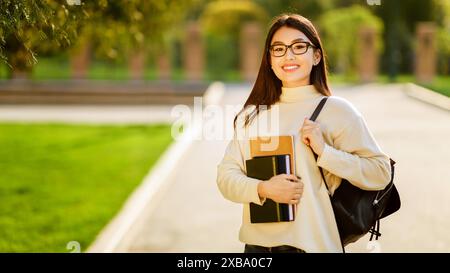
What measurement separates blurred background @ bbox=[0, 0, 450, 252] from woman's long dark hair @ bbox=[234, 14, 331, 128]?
0.68 meters

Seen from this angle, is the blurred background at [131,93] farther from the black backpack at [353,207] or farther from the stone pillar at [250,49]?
the black backpack at [353,207]

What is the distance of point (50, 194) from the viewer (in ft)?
26.1

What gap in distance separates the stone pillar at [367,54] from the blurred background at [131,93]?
0.05m

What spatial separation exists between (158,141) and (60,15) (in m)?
8.64

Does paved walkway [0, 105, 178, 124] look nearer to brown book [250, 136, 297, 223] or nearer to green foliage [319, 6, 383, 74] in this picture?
green foliage [319, 6, 383, 74]

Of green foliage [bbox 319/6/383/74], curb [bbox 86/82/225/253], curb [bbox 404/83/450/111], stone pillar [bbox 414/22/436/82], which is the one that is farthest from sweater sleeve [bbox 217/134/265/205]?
stone pillar [bbox 414/22/436/82]

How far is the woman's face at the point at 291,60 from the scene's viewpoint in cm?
252

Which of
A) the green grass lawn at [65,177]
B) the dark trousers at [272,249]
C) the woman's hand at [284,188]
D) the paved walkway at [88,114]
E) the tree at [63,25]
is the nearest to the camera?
the woman's hand at [284,188]

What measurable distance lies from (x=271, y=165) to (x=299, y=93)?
304 millimetres

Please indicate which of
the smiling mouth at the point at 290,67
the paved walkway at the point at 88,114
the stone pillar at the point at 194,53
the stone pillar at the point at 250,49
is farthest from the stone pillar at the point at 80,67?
the smiling mouth at the point at 290,67

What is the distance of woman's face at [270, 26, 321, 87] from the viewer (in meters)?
2.52

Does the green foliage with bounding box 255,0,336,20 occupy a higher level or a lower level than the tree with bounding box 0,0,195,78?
higher

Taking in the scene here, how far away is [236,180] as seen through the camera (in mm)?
2484

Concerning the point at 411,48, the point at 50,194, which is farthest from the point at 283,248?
the point at 411,48
